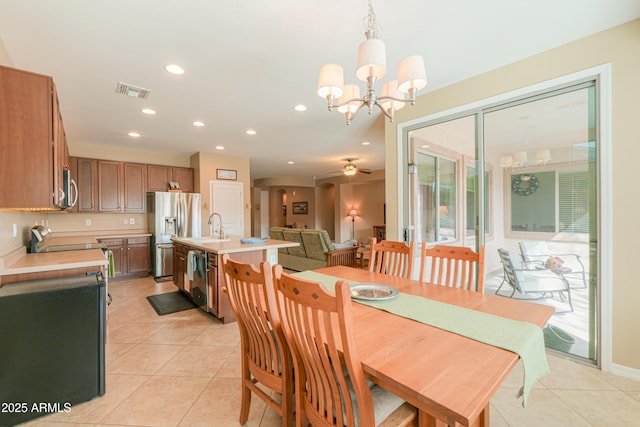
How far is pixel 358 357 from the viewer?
965 mm

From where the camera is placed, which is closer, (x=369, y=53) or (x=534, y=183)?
(x=369, y=53)

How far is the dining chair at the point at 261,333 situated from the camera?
1.26 m

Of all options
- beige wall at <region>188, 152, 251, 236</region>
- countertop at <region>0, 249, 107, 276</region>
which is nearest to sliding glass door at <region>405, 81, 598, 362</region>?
countertop at <region>0, 249, 107, 276</region>

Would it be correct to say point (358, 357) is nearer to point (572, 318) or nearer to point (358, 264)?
point (572, 318)

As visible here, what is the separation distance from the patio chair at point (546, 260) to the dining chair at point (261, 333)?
2495mm

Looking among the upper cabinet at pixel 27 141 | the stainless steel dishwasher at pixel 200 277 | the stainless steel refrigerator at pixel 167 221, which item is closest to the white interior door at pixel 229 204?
the stainless steel refrigerator at pixel 167 221

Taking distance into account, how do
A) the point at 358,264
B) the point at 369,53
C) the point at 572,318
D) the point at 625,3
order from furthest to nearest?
1. the point at 358,264
2. the point at 572,318
3. the point at 625,3
4. the point at 369,53

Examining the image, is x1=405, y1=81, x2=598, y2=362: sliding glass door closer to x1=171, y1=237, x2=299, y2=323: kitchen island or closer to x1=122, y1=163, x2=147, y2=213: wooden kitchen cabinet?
x1=171, y1=237, x2=299, y2=323: kitchen island

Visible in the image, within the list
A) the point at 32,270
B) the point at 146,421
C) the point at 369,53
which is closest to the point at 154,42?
the point at 369,53

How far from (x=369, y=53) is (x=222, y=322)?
306 cm

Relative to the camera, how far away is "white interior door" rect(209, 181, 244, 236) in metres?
6.05

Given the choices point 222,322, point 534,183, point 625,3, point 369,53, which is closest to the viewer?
point 369,53

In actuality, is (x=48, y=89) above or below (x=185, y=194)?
above

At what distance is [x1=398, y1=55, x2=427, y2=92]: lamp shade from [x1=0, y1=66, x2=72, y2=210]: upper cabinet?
2347 mm
